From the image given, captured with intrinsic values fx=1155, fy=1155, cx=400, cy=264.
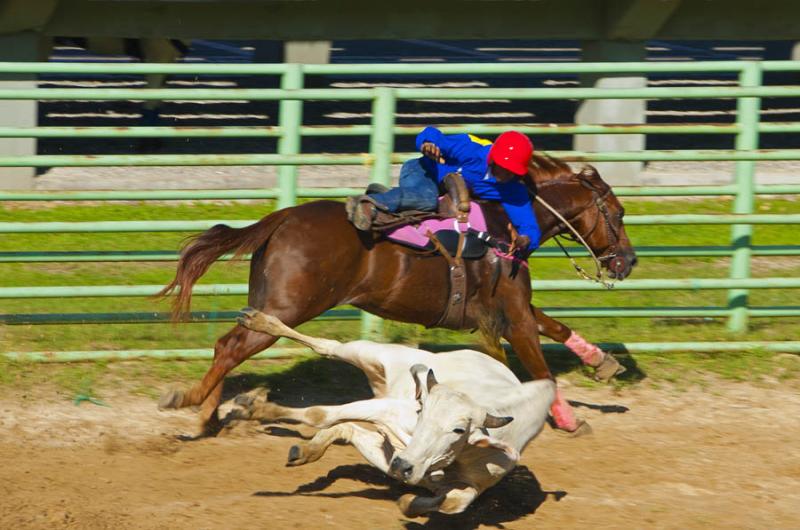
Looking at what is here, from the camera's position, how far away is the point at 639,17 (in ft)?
45.2

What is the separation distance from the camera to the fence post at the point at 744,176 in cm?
756

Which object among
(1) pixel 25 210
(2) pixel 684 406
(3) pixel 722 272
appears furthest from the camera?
(1) pixel 25 210

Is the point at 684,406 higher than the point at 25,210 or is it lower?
lower

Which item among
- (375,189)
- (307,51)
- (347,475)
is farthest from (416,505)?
(307,51)

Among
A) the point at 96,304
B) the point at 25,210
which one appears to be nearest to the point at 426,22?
the point at 25,210

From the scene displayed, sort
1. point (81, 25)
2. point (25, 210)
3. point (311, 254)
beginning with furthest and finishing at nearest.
Result: 1. point (81, 25)
2. point (25, 210)
3. point (311, 254)

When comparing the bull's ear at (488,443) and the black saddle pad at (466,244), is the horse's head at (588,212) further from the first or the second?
the bull's ear at (488,443)

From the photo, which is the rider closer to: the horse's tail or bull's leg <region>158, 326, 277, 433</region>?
the horse's tail

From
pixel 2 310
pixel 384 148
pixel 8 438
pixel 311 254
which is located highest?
pixel 384 148

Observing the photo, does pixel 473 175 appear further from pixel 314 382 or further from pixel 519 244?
pixel 314 382

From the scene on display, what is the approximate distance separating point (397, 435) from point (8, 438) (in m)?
2.23

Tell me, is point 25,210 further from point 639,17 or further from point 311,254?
point 639,17

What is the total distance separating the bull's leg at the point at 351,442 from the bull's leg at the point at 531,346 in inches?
54.4

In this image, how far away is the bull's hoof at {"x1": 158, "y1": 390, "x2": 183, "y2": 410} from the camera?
19.7ft
